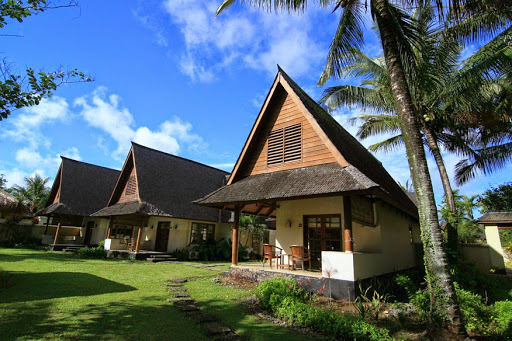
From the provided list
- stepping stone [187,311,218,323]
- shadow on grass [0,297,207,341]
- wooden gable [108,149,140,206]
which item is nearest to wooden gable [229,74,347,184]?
stepping stone [187,311,218,323]

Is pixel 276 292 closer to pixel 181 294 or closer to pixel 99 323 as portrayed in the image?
pixel 181 294

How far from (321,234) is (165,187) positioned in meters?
13.3

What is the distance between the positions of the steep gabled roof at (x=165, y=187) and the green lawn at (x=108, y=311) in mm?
8862

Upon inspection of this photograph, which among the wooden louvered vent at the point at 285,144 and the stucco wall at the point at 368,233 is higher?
the wooden louvered vent at the point at 285,144

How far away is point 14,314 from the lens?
5.14 m

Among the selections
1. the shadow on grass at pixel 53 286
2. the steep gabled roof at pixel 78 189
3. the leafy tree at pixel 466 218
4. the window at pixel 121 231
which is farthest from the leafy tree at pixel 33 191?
the leafy tree at pixel 466 218

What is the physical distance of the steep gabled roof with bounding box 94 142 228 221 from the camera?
58.7 feet

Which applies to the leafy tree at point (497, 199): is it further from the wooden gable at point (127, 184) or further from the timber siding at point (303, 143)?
the wooden gable at point (127, 184)

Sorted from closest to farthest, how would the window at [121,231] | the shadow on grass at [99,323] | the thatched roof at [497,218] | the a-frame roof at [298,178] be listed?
the shadow on grass at [99,323]
the a-frame roof at [298,178]
the thatched roof at [497,218]
the window at [121,231]

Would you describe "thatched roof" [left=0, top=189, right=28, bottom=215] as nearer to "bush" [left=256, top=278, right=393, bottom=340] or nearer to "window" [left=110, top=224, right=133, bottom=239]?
"window" [left=110, top=224, right=133, bottom=239]

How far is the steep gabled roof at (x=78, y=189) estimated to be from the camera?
22281mm

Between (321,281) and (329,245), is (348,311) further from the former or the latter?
(329,245)

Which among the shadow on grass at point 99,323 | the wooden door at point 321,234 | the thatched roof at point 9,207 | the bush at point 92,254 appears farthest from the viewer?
the thatched roof at point 9,207

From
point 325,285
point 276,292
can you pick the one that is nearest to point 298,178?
point 325,285
